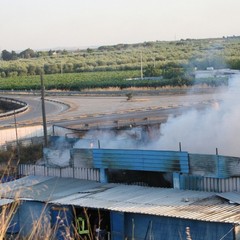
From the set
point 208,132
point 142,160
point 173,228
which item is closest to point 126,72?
point 208,132

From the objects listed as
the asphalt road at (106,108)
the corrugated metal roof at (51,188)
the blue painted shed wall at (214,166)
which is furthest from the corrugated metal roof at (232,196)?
the asphalt road at (106,108)

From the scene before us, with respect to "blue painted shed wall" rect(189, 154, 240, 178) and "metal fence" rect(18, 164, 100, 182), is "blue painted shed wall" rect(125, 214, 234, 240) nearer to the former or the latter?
"blue painted shed wall" rect(189, 154, 240, 178)

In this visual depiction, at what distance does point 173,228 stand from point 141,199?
1.53 meters

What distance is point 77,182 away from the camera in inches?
600

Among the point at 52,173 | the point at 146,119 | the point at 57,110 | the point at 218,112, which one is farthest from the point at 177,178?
the point at 57,110

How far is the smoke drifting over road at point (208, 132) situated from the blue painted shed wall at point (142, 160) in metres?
2.35

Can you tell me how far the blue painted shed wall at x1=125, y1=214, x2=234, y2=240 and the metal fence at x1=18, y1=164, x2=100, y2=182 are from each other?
382cm

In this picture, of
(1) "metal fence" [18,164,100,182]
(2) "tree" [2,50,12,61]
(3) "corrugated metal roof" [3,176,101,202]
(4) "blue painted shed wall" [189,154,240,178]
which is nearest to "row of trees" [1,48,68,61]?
(2) "tree" [2,50,12,61]

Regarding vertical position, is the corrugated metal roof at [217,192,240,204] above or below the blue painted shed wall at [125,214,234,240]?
above

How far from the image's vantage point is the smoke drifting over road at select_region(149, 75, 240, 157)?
16.3 metres

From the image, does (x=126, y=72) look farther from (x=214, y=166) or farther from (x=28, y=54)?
(x=28, y=54)

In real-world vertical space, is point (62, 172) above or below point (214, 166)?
below

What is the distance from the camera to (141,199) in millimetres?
12219

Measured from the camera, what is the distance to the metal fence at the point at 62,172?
15.4 meters
